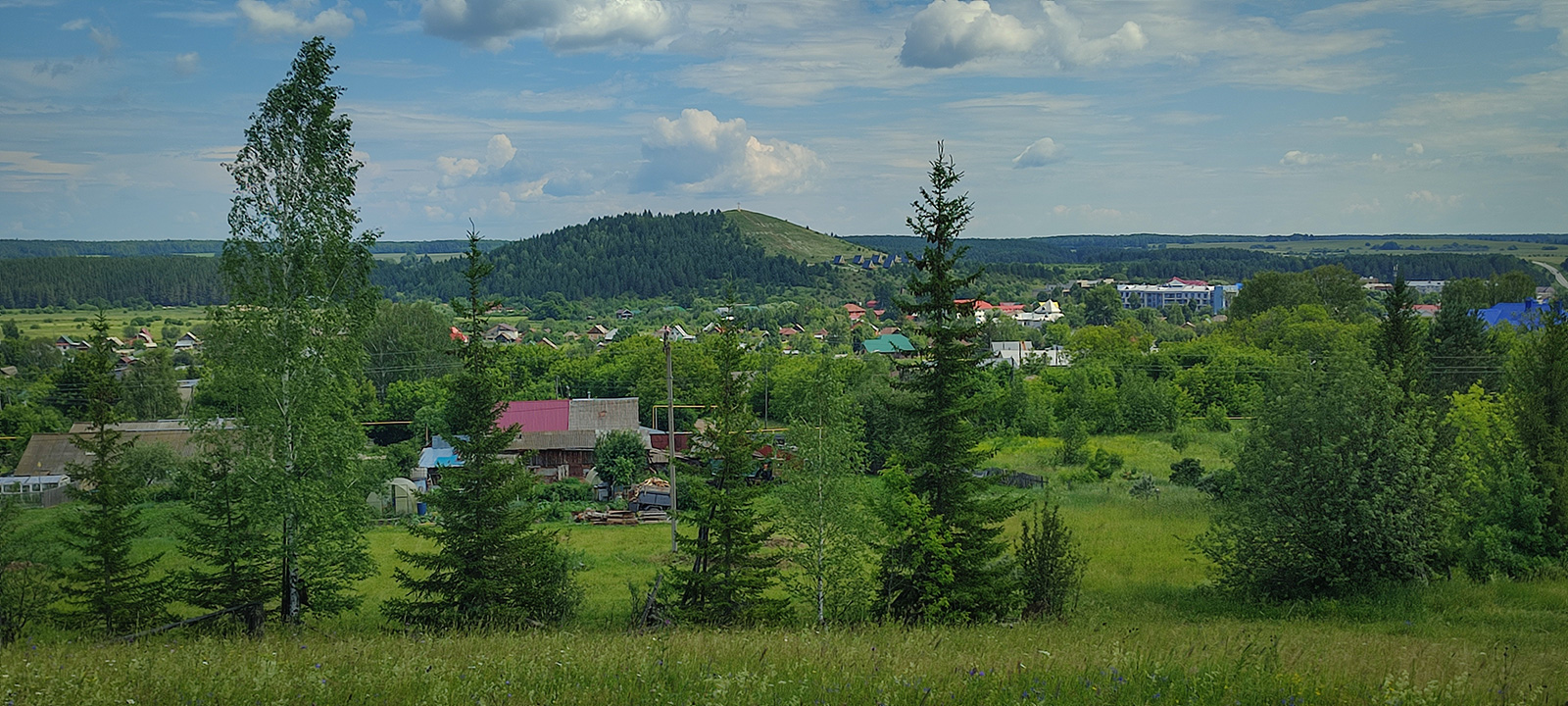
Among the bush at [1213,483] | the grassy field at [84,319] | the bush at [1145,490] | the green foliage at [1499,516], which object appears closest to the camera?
the green foliage at [1499,516]

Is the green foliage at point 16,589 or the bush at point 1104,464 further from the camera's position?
the bush at point 1104,464

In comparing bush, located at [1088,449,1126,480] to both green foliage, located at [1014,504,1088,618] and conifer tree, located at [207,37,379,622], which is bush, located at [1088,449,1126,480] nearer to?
green foliage, located at [1014,504,1088,618]

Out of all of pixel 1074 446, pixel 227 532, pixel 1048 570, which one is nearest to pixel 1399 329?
pixel 1048 570

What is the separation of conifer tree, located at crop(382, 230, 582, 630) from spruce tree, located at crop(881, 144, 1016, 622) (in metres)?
5.89

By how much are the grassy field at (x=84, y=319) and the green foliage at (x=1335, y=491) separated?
4579 inches

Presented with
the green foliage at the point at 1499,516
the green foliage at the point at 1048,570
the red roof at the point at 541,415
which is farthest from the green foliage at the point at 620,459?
the green foliage at the point at 1499,516

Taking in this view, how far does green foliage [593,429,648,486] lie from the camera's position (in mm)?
45656

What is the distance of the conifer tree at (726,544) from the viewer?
626 inches

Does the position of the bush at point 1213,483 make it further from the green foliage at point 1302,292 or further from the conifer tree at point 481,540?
the green foliage at point 1302,292

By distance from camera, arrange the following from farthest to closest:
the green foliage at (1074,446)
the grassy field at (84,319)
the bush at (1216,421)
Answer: the grassy field at (84,319) → the bush at (1216,421) → the green foliage at (1074,446)

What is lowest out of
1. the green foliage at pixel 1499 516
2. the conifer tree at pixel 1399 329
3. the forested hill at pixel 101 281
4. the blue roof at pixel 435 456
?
the blue roof at pixel 435 456

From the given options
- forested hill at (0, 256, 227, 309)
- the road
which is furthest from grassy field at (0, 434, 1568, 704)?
forested hill at (0, 256, 227, 309)

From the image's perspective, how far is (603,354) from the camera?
7506cm

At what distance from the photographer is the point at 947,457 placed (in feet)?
54.0
